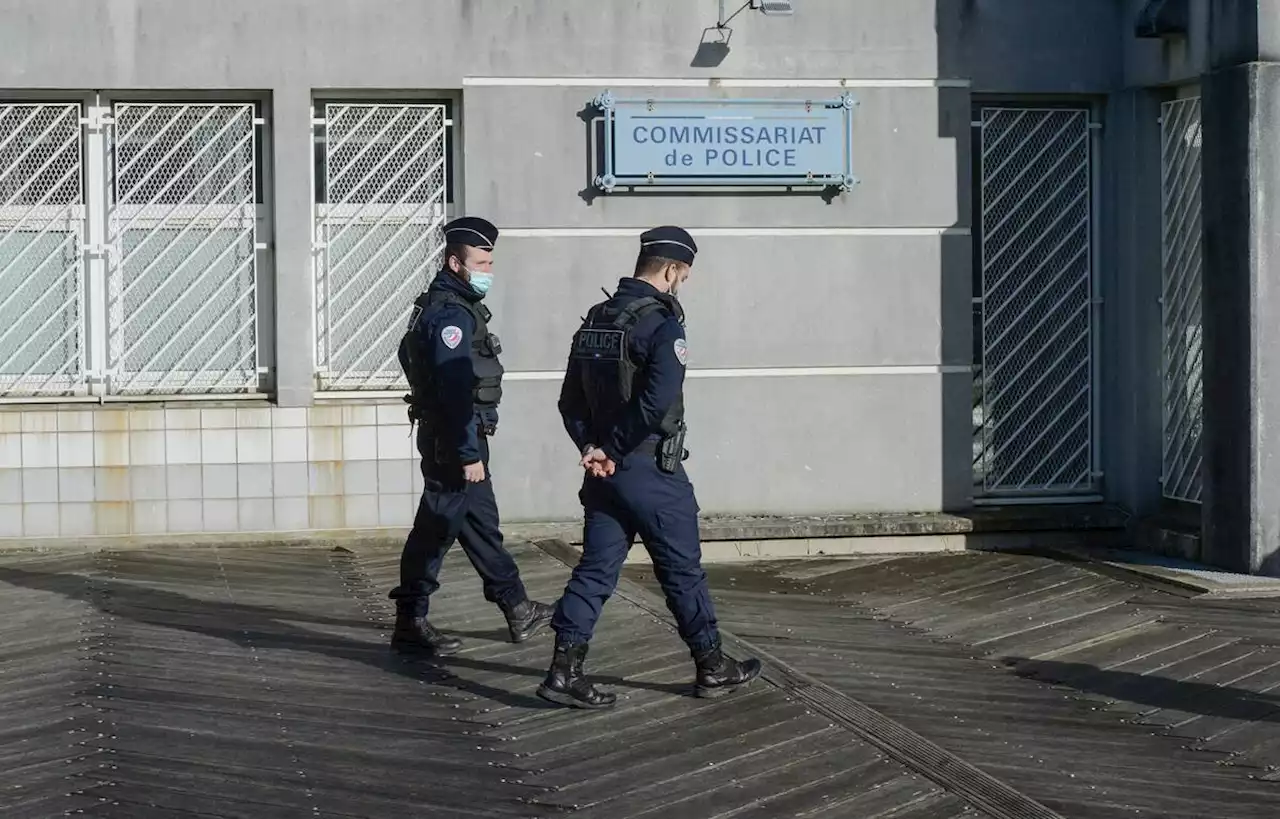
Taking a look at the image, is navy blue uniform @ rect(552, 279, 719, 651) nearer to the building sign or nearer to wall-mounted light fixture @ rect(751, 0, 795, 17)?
the building sign

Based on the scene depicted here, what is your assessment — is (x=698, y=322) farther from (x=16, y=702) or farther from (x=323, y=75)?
(x=16, y=702)

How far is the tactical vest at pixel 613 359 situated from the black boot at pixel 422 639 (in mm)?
1616

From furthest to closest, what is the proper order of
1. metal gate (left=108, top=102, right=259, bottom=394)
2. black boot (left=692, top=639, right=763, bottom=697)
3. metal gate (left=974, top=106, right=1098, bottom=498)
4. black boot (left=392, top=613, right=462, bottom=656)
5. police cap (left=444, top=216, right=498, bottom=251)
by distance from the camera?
metal gate (left=974, top=106, right=1098, bottom=498) → metal gate (left=108, top=102, right=259, bottom=394) → black boot (left=392, top=613, right=462, bottom=656) → police cap (left=444, top=216, right=498, bottom=251) → black boot (left=692, top=639, right=763, bottom=697)

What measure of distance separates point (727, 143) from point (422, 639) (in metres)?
4.45

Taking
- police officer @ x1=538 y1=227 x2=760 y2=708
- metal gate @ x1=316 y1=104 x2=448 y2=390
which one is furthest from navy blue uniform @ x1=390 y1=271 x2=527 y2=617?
metal gate @ x1=316 y1=104 x2=448 y2=390

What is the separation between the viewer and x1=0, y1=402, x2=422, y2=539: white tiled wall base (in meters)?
11.0

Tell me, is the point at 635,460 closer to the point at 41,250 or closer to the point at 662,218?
the point at 662,218

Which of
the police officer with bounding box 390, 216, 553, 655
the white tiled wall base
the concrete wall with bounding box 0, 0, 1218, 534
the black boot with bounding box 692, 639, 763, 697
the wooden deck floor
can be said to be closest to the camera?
the wooden deck floor

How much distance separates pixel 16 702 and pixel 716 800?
3039mm

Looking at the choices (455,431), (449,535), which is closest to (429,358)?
(455,431)

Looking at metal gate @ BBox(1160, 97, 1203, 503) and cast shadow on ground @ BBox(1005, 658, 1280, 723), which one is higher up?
metal gate @ BBox(1160, 97, 1203, 503)

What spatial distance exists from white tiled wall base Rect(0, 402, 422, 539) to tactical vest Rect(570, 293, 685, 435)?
173 inches

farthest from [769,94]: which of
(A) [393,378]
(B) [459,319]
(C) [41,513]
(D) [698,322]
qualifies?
(C) [41,513]

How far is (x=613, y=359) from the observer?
6.93 metres
